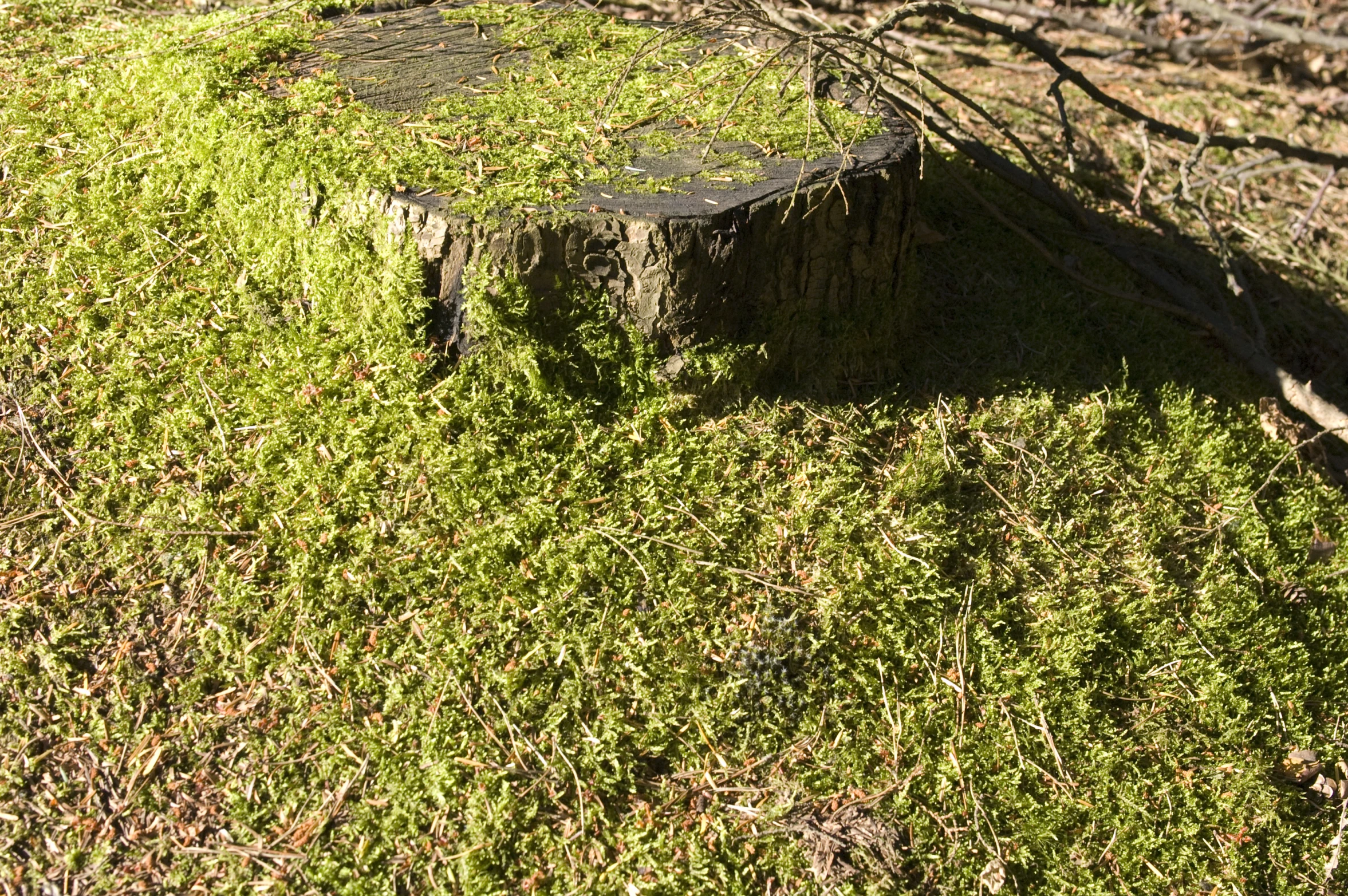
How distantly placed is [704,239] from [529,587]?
117 centimetres

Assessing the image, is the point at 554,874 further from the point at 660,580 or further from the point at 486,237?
the point at 486,237

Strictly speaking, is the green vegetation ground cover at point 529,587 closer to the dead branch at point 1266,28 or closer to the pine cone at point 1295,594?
the pine cone at point 1295,594

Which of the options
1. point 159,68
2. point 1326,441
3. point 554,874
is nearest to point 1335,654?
point 1326,441

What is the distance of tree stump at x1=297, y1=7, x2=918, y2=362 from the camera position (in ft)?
9.35

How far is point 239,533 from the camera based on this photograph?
286 centimetres

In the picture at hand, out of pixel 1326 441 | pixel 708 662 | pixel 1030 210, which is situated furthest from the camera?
pixel 1030 210

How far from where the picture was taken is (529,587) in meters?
2.84

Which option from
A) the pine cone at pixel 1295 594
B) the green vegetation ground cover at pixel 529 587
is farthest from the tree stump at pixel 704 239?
the pine cone at pixel 1295 594

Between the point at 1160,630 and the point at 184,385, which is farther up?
the point at 184,385

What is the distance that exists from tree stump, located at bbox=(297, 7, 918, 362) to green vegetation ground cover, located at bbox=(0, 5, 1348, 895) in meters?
0.13

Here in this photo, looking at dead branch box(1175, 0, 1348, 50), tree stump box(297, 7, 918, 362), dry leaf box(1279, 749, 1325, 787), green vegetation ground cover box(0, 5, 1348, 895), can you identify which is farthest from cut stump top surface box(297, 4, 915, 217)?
dead branch box(1175, 0, 1348, 50)

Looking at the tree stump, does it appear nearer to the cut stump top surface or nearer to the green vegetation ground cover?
the cut stump top surface

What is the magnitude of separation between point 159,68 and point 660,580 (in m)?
2.70

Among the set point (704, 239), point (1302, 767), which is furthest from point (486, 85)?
point (1302, 767)
